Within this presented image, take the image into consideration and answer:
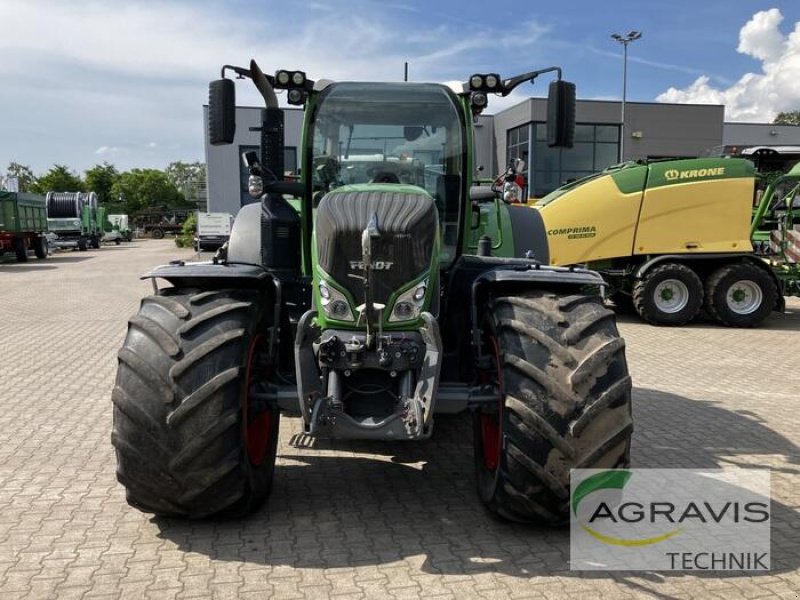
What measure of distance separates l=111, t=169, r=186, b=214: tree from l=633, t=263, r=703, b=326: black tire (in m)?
75.5

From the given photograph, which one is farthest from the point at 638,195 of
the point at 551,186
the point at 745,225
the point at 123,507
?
the point at 551,186

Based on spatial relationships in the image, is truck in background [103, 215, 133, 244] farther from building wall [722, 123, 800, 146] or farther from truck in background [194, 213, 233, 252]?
building wall [722, 123, 800, 146]

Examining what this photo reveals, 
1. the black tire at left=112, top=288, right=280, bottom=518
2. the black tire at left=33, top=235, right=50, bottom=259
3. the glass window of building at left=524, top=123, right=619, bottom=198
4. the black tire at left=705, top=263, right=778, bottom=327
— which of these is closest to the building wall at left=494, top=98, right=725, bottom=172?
the glass window of building at left=524, top=123, right=619, bottom=198

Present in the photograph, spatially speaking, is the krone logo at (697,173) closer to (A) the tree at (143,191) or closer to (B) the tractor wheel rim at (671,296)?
(B) the tractor wheel rim at (671,296)

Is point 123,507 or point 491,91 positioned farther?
point 491,91

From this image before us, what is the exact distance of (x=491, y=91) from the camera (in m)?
4.92

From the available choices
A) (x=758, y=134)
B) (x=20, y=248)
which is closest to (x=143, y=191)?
(x=20, y=248)

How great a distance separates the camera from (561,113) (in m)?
4.63

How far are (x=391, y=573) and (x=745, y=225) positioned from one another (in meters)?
10.3

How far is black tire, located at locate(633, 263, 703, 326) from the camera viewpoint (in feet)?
38.0

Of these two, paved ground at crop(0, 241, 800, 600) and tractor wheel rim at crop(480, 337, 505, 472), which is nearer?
paved ground at crop(0, 241, 800, 600)

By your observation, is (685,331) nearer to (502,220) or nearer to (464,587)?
(502,220)

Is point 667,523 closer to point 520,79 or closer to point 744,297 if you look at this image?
point 520,79

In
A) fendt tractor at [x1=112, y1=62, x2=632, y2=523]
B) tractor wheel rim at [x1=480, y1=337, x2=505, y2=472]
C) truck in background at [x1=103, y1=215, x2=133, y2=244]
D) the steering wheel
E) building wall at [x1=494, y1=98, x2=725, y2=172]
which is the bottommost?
truck in background at [x1=103, y1=215, x2=133, y2=244]
